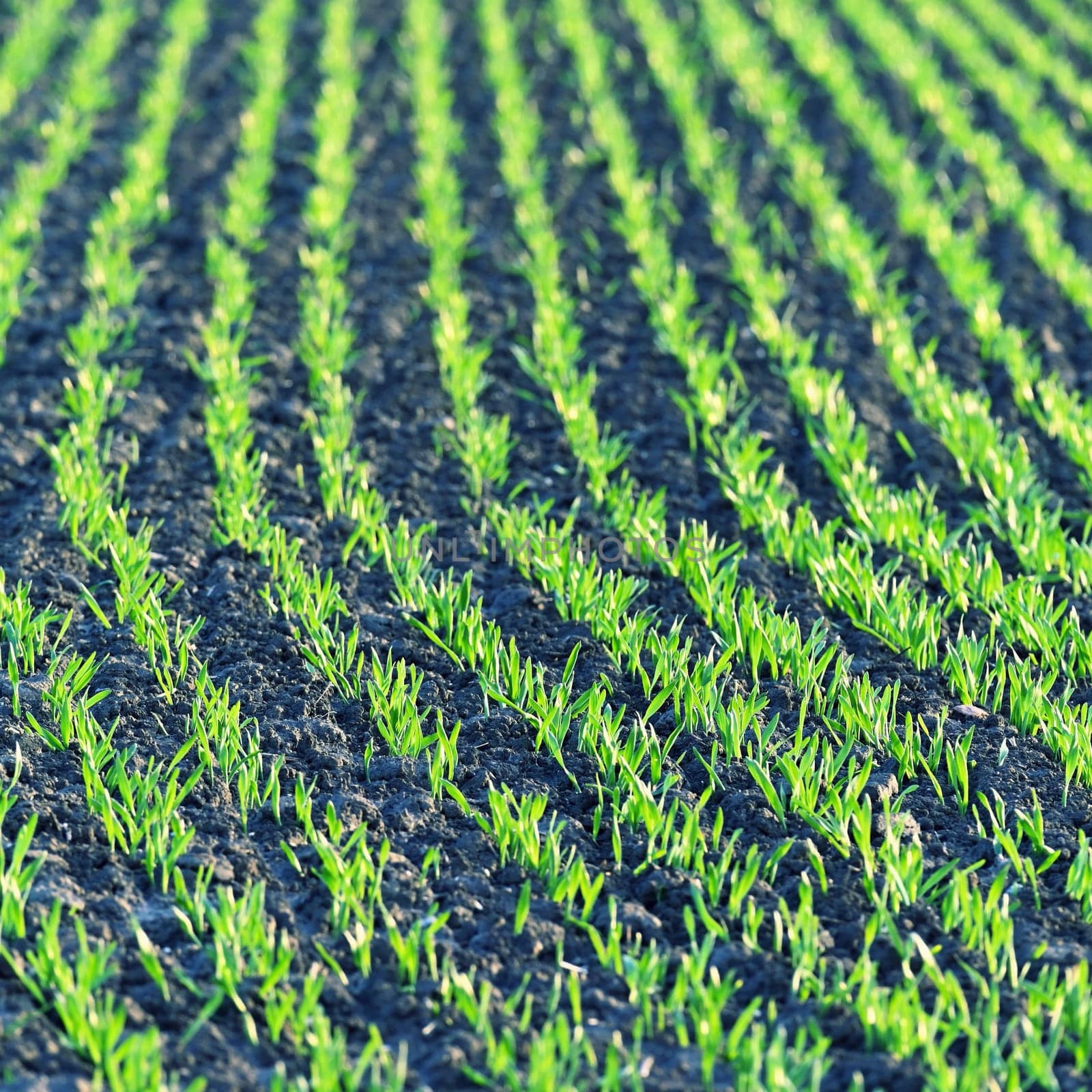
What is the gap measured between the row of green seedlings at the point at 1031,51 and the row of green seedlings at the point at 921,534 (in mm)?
2696

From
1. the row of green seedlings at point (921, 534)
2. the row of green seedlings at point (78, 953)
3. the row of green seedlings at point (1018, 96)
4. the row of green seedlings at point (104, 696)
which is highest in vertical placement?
the row of green seedlings at point (1018, 96)

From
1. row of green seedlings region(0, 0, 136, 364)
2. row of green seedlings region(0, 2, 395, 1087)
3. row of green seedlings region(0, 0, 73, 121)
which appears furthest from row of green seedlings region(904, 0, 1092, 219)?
row of green seedlings region(0, 0, 73, 121)

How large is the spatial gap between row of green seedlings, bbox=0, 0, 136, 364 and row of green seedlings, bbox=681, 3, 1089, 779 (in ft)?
8.98

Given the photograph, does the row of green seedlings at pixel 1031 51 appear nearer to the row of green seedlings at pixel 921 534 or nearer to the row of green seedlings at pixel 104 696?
the row of green seedlings at pixel 921 534

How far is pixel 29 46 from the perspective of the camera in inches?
275

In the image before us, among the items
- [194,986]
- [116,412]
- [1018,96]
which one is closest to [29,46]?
[116,412]

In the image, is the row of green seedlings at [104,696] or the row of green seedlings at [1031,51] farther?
the row of green seedlings at [1031,51]

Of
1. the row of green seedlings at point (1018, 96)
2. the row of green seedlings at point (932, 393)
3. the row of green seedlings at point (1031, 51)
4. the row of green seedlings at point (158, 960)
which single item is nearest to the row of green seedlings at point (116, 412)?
the row of green seedlings at point (158, 960)

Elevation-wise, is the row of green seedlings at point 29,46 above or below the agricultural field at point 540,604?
above

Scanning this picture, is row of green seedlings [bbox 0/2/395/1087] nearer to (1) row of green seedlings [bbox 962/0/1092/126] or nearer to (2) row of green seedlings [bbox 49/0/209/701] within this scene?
(2) row of green seedlings [bbox 49/0/209/701]

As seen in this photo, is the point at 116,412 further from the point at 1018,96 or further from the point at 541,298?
the point at 1018,96

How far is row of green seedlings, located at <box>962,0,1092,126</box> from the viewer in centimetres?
701

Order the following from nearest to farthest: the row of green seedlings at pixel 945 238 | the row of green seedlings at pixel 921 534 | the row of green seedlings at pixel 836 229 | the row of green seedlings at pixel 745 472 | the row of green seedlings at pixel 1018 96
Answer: the row of green seedlings at pixel 836 229 → the row of green seedlings at pixel 921 534 → the row of green seedlings at pixel 745 472 → the row of green seedlings at pixel 945 238 → the row of green seedlings at pixel 1018 96

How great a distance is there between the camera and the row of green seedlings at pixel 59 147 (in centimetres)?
466
